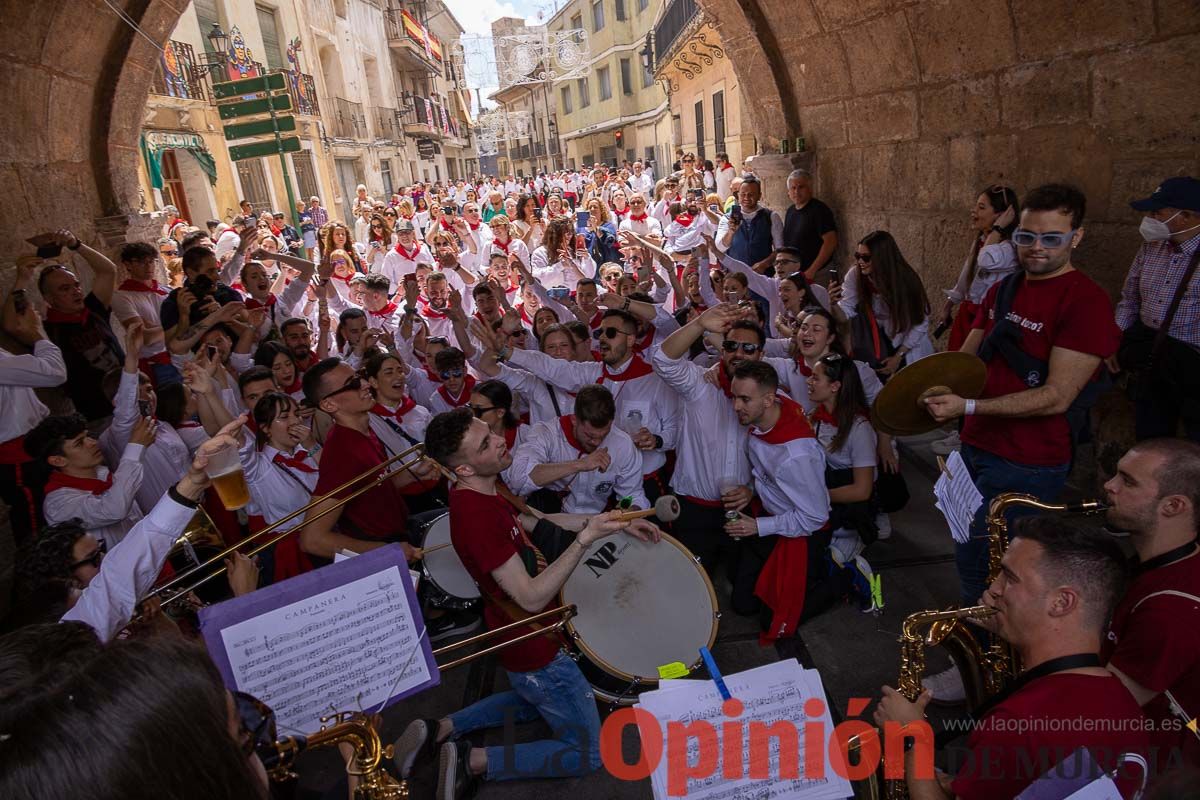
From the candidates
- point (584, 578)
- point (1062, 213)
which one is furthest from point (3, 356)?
point (1062, 213)

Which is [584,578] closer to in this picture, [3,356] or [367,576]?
[367,576]

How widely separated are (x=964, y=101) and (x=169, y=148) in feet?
54.5

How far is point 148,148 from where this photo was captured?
14.0 m

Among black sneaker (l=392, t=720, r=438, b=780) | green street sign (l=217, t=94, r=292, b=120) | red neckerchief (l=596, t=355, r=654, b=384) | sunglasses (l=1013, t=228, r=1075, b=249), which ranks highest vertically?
green street sign (l=217, t=94, r=292, b=120)

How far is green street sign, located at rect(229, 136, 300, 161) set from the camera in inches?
469

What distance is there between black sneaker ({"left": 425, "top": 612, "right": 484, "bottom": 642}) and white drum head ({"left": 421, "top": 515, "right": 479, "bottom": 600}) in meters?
0.37

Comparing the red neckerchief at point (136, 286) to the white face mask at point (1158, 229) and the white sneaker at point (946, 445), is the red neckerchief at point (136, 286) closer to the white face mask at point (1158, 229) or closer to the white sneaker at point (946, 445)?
the white sneaker at point (946, 445)

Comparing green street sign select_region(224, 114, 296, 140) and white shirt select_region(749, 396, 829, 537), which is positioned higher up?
green street sign select_region(224, 114, 296, 140)

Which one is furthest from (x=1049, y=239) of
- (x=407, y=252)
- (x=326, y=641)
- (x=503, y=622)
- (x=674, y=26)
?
(x=674, y=26)

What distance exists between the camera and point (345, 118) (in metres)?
25.5

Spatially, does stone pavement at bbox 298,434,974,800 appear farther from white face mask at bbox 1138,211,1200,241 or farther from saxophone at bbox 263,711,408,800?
white face mask at bbox 1138,211,1200,241

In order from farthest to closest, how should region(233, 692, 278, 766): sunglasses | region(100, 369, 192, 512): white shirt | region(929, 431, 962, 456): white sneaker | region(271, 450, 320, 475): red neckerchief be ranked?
region(929, 431, 962, 456): white sneaker < region(100, 369, 192, 512): white shirt < region(271, 450, 320, 475): red neckerchief < region(233, 692, 278, 766): sunglasses

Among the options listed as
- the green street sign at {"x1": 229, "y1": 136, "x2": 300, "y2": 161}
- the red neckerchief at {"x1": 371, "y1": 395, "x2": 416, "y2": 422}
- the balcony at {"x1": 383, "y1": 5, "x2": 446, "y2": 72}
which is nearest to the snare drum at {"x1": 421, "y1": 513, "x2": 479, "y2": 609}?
the red neckerchief at {"x1": 371, "y1": 395, "x2": 416, "y2": 422}

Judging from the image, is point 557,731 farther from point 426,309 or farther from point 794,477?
point 426,309
